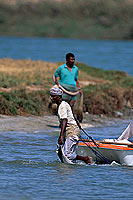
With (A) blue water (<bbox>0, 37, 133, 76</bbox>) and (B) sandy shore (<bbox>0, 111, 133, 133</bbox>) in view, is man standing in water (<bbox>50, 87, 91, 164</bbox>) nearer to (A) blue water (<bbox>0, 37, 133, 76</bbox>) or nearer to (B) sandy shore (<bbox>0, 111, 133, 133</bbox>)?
(B) sandy shore (<bbox>0, 111, 133, 133</bbox>)

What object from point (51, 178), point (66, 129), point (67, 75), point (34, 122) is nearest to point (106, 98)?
point (34, 122)

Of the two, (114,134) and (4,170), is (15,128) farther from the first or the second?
(4,170)

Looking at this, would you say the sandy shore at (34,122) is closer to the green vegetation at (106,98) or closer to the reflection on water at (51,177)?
the green vegetation at (106,98)

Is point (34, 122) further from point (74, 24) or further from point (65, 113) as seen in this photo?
point (74, 24)

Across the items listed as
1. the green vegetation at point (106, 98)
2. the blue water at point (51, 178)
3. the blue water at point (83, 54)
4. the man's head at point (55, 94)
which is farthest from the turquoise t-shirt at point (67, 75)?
the blue water at point (83, 54)

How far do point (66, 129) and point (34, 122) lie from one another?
5922mm

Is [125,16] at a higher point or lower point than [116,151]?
higher

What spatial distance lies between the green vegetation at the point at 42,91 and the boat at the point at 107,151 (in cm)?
568

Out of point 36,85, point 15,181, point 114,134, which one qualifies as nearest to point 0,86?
point 36,85

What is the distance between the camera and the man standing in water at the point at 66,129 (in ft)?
32.2

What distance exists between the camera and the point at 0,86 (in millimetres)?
18875

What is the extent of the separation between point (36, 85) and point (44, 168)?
9728 mm

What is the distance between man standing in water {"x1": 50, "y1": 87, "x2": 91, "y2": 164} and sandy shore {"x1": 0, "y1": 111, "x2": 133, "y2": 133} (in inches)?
184

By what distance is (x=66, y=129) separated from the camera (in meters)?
10.0
